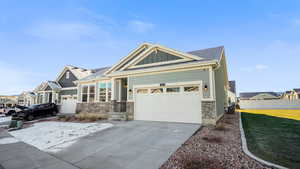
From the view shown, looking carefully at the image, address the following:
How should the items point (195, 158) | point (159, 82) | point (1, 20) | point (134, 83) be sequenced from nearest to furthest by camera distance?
point (195, 158) → point (159, 82) → point (134, 83) → point (1, 20)

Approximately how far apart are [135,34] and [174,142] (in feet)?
42.3

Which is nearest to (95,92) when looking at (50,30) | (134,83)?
(134,83)

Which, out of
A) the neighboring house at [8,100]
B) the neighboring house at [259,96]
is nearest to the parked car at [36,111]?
the neighboring house at [8,100]

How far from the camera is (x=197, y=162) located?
10.9 ft

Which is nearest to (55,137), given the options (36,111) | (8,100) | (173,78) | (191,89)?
(173,78)

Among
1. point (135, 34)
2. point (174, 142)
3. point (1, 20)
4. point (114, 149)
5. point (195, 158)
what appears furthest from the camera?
point (135, 34)

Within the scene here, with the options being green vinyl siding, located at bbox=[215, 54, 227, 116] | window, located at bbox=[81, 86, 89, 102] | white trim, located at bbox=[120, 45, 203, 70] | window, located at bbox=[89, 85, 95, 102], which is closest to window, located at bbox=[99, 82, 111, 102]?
window, located at bbox=[89, 85, 95, 102]

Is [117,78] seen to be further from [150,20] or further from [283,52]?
[283,52]

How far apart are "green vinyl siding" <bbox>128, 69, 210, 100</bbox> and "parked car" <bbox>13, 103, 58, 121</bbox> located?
39.2 feet

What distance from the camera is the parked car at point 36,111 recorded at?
529 inches

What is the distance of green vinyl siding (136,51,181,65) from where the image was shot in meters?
9.51

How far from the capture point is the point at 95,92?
45.4ft

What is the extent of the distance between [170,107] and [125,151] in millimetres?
4755

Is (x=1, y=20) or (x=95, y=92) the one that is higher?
Answer: (x=1, y=20)
